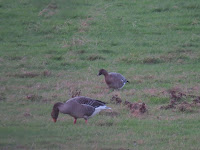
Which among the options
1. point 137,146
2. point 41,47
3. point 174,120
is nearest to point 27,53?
point 41,47

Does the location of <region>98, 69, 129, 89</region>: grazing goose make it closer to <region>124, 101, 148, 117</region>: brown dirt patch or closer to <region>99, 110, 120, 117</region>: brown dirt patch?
<region>124, 101, 148, 117</region>: brown dirt patch

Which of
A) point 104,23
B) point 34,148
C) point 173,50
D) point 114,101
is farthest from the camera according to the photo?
point 104,23

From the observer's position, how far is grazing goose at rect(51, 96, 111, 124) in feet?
26.5

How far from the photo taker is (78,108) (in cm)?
813

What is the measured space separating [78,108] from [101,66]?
223 inches

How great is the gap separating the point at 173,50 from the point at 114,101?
19.5 ft

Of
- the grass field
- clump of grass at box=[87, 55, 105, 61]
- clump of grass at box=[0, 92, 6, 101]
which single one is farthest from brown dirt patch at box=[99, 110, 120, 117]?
clump of grass at box=[87, 55, 105, 61]

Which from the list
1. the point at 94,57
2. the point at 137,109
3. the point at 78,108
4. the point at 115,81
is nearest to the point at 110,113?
the point at 137,109

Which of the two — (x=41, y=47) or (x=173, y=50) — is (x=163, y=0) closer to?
(x=173, y=50)

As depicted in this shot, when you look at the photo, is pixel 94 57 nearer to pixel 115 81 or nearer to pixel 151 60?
pixel 151 60

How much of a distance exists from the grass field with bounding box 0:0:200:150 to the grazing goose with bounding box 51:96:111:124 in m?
0.22

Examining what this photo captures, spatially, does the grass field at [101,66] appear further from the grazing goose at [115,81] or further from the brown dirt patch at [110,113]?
the grazing goose at [115,81]

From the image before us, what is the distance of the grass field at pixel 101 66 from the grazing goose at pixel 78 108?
0.22 metres

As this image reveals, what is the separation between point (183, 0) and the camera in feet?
64.2
